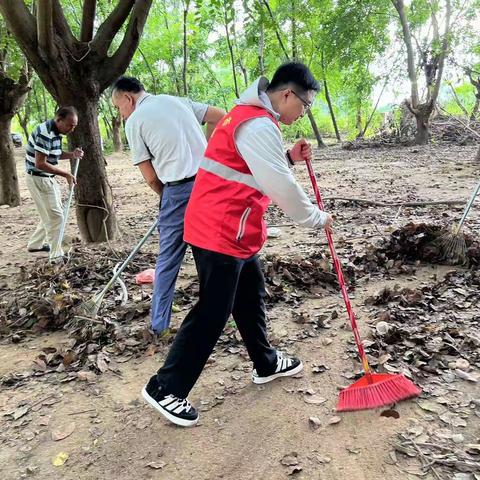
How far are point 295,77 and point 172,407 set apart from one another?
2.02 m

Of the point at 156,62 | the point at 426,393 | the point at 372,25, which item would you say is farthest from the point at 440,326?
the point at 156,62

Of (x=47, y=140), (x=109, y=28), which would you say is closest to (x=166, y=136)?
(x=47, y=140)

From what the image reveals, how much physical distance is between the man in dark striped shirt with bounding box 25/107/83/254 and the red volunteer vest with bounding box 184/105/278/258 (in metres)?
3.77

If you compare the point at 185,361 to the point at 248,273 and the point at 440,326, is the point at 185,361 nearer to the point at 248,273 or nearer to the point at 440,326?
the point at 248,273

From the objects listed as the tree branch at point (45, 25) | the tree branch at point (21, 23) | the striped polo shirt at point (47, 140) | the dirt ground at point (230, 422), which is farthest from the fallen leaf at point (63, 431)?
the tree branch at point (21, 23)

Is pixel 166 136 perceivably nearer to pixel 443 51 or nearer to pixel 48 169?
pixel 48 169

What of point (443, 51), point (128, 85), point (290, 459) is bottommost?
point (290, 459)

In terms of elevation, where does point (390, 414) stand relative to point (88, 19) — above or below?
below

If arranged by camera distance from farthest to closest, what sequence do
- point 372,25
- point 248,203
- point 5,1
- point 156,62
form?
point 156,62, point 372,25, point 5,1, point 248,203

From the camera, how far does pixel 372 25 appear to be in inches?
659

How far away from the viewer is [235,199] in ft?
7.55

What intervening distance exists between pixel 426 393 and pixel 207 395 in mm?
1423

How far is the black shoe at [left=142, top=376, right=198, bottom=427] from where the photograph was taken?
267 centimetres

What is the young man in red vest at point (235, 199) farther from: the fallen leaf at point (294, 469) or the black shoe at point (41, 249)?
the black shoe at point (41, 249)
